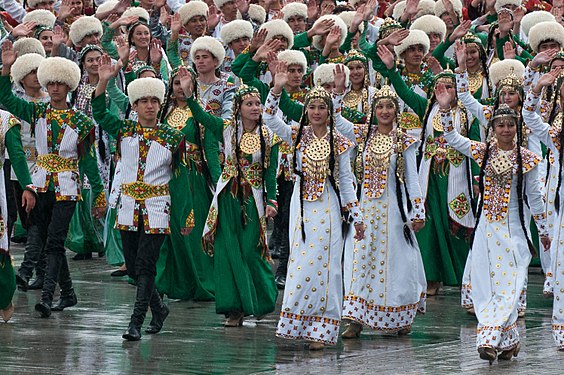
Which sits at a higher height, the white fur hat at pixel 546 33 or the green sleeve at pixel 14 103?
the white fur hat at pixel 546 33

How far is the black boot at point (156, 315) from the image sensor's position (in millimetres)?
13242

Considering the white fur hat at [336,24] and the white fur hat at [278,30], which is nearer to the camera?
the white fur hat at [278,30]

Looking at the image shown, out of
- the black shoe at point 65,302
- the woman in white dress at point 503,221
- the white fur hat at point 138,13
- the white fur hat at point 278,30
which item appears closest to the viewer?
the woman in white dress at point 503,221

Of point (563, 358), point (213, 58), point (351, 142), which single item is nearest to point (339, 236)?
point (351, 142)

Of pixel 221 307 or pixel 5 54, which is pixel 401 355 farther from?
pixel 5 54

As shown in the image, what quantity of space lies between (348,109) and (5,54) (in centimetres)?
343

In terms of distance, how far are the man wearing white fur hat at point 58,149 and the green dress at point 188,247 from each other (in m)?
1.23

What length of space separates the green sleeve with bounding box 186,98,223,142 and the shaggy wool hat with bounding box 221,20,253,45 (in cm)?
270

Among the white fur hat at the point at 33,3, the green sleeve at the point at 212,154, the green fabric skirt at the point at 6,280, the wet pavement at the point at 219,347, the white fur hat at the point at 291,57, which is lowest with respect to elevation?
the wet pavement at the point at 219,347

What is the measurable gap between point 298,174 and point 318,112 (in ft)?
1.78

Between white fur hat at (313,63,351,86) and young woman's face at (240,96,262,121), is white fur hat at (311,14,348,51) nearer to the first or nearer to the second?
white fur hat at (313,63,351,86)

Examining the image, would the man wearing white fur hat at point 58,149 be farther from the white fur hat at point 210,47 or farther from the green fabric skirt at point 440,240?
the green fabric skirt at point 440,240

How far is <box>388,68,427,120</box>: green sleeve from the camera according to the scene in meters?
15.1

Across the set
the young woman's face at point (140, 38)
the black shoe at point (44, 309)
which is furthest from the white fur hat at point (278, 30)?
the black shoe at point (44, 309)
